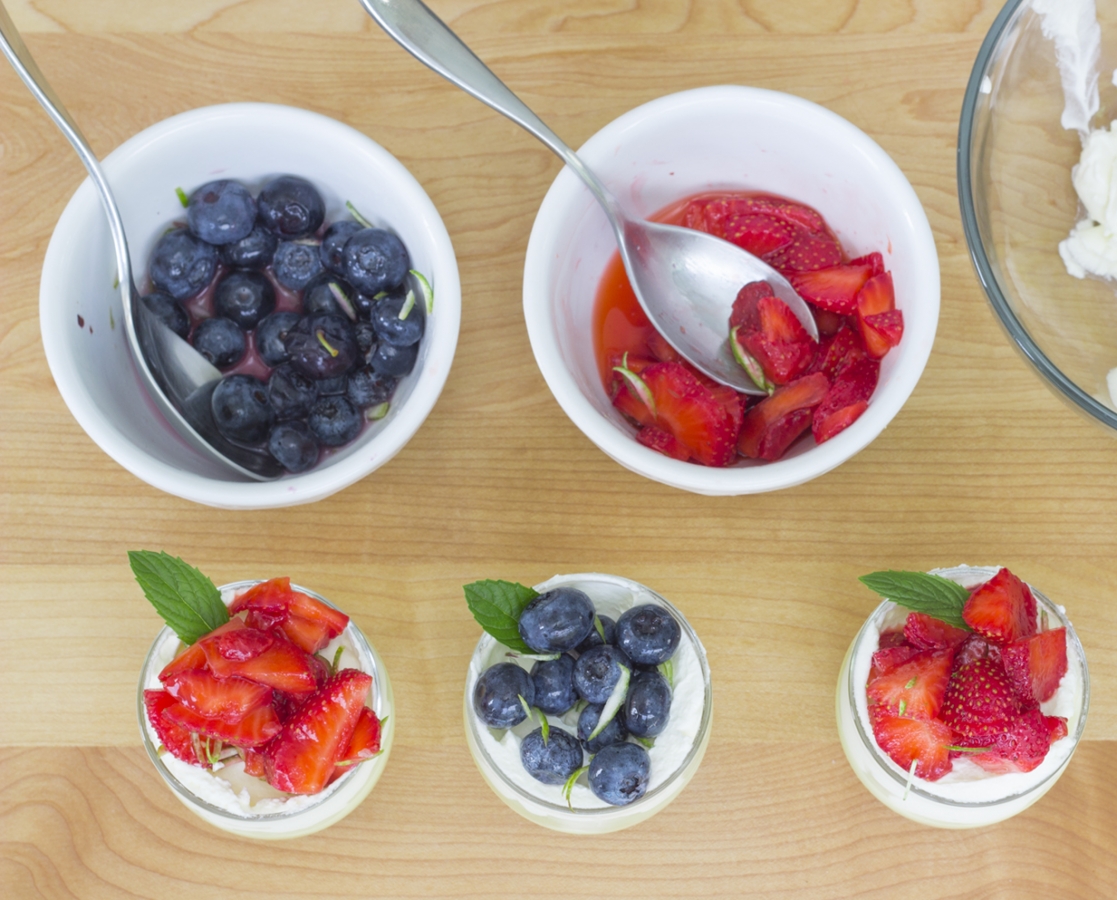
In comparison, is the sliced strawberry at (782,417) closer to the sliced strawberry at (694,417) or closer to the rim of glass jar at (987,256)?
the sliced strawberry at (694,417)

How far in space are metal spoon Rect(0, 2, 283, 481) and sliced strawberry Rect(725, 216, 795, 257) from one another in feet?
1.77

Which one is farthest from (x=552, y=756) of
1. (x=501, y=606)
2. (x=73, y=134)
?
(x=73, y=134)

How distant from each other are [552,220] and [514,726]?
1.64 ft

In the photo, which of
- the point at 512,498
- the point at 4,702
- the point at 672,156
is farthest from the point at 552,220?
the point at 4,702

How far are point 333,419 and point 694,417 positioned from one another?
0.36m

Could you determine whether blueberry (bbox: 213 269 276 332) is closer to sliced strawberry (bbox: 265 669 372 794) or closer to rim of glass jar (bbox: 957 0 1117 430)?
sliced strawberry (bbox: 265 669 372 794)

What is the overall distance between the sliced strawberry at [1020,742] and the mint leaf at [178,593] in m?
0.75

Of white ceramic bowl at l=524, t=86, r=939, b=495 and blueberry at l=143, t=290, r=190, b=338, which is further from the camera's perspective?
blueberry at l=143, t=290, r=190, b=338

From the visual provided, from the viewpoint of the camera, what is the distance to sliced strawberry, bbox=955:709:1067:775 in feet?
3.03

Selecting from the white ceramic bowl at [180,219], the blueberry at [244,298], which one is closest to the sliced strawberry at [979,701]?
the white ceramic bowl at [180,219]

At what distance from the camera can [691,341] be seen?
3.43 feet

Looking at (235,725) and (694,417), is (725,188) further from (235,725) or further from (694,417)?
(235,725)

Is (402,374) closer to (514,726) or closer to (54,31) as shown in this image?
(514,726)

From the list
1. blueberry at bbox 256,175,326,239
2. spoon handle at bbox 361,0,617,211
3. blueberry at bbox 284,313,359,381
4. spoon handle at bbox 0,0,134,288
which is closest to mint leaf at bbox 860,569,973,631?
spoon handle at bbox 361,0,617,211
